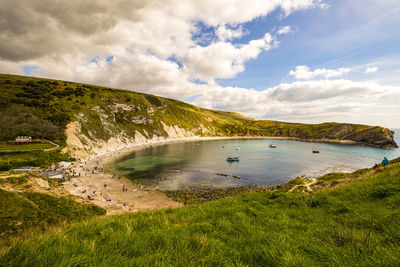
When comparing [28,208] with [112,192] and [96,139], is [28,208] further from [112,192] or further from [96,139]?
[96,139]

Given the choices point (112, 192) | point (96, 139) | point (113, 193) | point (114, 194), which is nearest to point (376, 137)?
point (114, 194)

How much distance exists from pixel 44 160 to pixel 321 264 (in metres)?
73.3

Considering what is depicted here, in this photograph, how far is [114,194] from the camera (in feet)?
135

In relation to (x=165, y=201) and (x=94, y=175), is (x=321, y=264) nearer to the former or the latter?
(x=165, y=201)

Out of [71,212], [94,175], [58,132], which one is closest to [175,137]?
[58,132]

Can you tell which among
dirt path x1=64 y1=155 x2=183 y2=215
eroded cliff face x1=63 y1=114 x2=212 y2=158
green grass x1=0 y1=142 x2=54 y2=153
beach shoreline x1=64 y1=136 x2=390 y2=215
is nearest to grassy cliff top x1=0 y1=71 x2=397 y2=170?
eroded cliff face x1=63 y1=114 x2=212 y2=158

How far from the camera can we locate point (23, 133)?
69188mm

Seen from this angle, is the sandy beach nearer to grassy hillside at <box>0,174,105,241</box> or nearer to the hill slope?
grassy hillside at <box>0,174,105,241</box>

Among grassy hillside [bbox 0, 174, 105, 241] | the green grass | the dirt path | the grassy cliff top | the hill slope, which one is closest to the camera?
grassy hillside [bbox 0, 174, 105, 241]

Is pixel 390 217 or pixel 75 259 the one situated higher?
pixel 75 259

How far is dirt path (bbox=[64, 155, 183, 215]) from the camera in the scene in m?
34.2

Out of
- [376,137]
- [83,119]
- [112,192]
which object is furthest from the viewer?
[376,137]

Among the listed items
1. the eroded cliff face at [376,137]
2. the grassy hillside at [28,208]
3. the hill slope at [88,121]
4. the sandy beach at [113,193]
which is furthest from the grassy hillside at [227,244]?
the eroded cliff face at [376,137]

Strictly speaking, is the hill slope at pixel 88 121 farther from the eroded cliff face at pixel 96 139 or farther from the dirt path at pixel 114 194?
the dirt path at pixel 114 194
